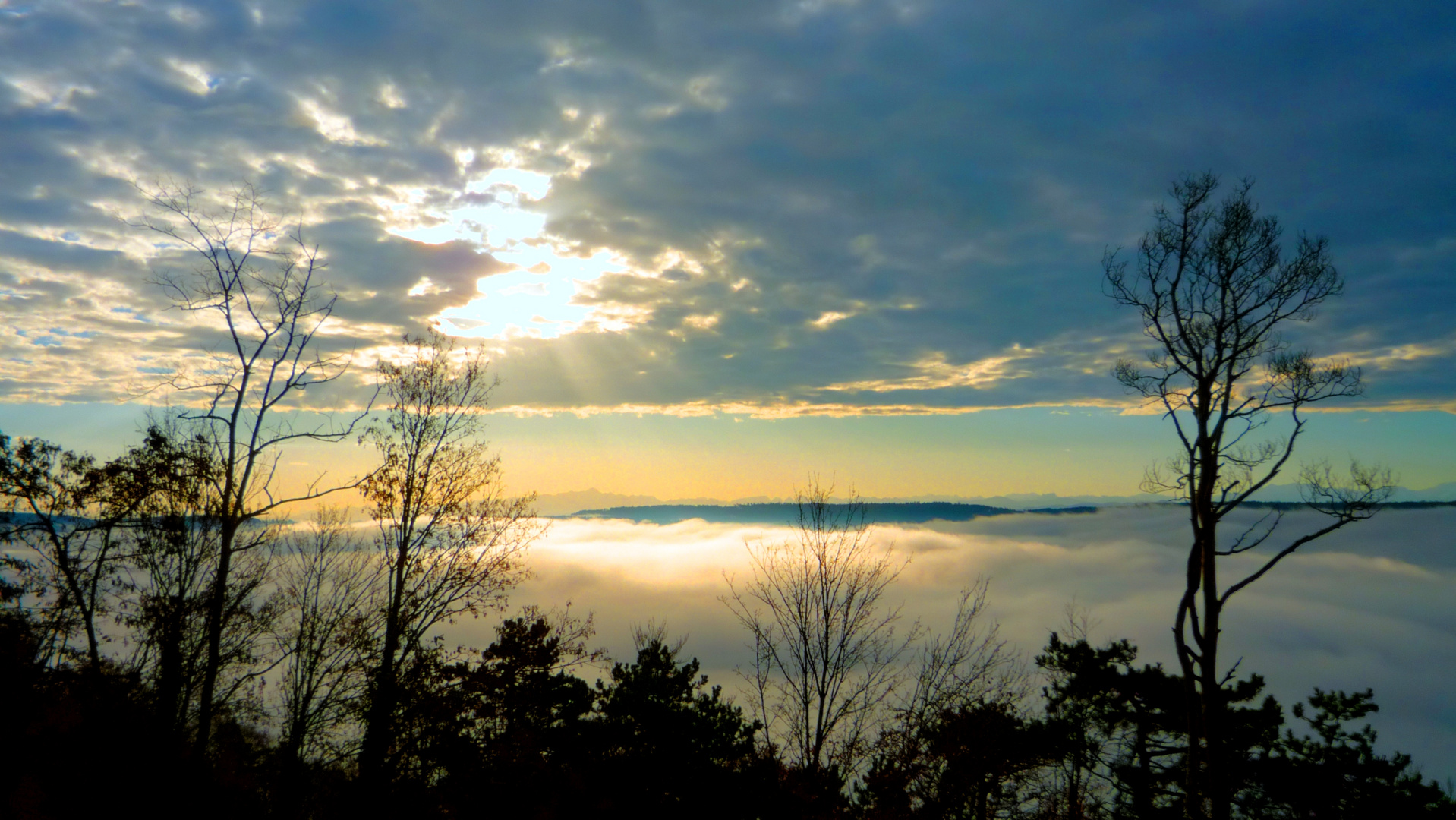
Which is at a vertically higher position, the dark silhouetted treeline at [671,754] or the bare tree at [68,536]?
the bare tree at [68,536]

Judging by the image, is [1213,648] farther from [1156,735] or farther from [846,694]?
[1156,735]

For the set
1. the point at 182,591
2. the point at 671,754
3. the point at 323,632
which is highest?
the point at 182,591

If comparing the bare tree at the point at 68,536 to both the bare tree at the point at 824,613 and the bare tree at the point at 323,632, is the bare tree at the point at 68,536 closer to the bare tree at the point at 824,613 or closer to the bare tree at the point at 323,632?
the bare tree at the point at 323,632

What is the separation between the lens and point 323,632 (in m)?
23.1

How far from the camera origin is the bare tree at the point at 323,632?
21031mm

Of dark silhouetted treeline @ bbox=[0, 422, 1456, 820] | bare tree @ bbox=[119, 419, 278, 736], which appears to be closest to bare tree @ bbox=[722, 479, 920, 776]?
dark silhouetted treeline @ bbox=[0, 422, 1456, 820]

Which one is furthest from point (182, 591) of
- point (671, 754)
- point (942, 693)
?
point (942, 693)

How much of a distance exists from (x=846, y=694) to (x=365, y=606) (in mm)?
16091

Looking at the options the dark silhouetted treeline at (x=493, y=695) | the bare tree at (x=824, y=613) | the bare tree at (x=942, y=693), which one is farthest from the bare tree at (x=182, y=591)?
the bare tree at (x=942, y=693)

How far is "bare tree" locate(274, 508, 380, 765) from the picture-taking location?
69.0 feet

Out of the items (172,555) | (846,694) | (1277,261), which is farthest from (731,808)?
(1277,261)

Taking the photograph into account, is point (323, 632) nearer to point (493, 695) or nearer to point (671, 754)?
point (493, 695)

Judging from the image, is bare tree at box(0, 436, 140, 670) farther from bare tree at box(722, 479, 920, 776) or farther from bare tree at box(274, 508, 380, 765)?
bare tree at box(722, 479, 920, 776)

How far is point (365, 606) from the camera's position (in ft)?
74.3
